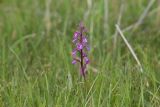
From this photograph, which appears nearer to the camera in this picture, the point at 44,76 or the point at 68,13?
the point at 44,76

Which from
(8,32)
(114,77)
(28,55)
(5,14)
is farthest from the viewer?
(5,14)

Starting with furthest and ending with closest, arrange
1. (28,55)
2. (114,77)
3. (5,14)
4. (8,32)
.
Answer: (5,14) → (8,32) → (28,55) → (114,77)

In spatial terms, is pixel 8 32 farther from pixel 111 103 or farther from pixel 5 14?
pixel 111 103

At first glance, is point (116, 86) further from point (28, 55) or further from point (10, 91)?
point (28, 55)

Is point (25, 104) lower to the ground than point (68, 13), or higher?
lower

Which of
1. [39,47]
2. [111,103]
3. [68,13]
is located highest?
[68,13]

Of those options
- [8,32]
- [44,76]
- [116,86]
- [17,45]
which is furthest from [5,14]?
[116,86]
